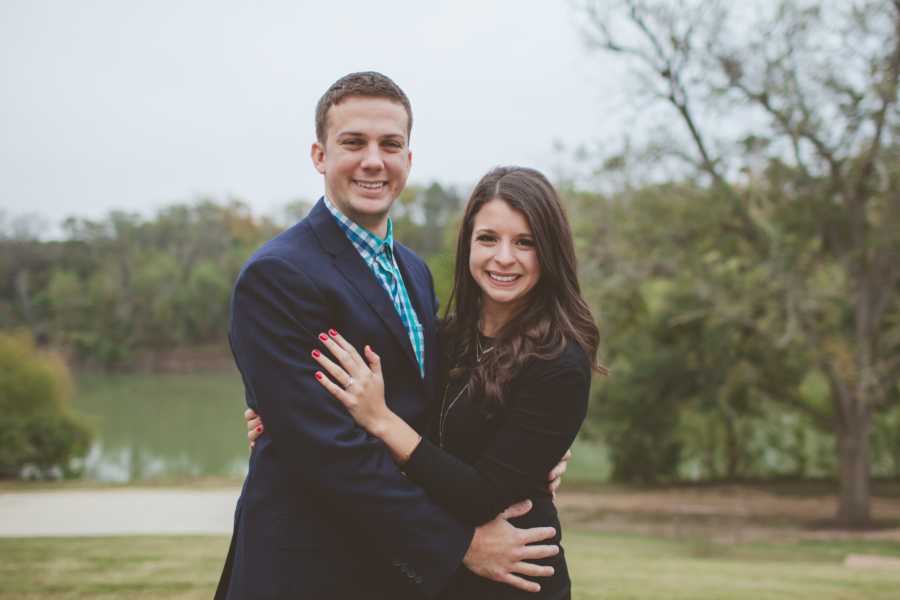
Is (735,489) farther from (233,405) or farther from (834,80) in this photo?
(233,405)

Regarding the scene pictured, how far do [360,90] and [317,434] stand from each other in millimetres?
942

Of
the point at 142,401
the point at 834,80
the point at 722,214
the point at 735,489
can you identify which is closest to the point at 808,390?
the point at 735,489

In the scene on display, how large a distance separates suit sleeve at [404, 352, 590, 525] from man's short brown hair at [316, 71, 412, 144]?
0.87m

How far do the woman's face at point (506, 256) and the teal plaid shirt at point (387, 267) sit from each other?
243 mm

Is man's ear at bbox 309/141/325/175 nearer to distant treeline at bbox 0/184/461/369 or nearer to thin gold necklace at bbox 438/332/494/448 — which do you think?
thin gold necklace at bbox 438/332/494/448

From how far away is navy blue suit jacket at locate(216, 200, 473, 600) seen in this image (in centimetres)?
203

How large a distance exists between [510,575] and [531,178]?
115 cm

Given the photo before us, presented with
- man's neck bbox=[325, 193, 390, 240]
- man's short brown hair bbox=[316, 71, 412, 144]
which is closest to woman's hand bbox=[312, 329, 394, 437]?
man's neck bbox=[325, 193, 390, 240]

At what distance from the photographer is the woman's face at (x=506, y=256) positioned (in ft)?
8.16

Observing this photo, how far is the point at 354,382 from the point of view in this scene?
210 cm

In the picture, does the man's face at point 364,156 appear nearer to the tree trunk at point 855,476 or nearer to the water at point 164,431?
the tree trunk at point 855,476

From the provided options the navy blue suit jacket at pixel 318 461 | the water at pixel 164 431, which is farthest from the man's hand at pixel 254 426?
the water at pixel 164 431

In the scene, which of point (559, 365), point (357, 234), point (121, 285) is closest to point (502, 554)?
point (559, 365)

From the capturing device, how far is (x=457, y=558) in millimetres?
2152
